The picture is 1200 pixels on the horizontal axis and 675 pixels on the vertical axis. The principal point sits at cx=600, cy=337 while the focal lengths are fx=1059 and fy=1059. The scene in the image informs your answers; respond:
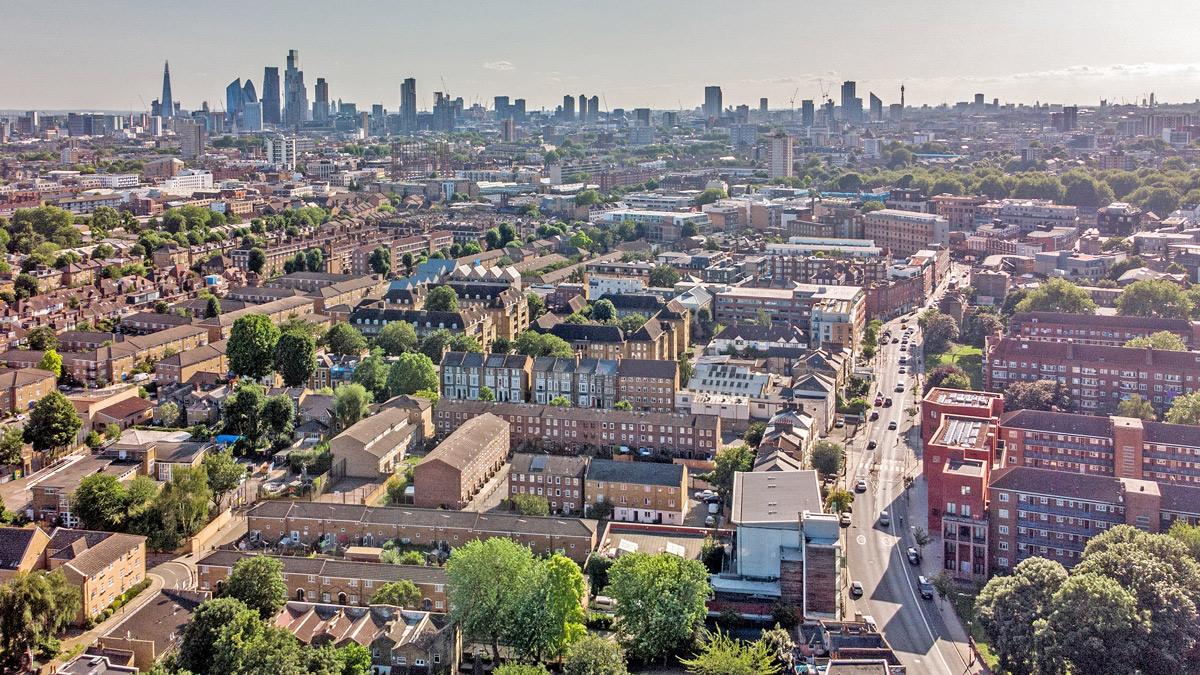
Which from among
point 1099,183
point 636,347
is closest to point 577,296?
point 636,347

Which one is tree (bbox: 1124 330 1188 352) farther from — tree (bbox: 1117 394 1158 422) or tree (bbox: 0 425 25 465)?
tree (bbox: 0 425 25 465)

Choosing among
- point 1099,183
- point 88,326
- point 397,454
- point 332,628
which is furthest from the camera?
point 1099,183

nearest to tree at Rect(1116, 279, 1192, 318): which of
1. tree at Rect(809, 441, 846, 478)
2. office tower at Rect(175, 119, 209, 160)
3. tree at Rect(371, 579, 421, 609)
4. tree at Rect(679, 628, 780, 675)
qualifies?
tree at Rect(809, 441, 846, 478)

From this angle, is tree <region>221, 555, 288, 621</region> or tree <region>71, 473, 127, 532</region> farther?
tree <region>71, 473, 127, 532</region>

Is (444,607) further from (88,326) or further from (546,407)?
(88,326)

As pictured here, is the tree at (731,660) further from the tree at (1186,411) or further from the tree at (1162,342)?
the tree at (1162,342)

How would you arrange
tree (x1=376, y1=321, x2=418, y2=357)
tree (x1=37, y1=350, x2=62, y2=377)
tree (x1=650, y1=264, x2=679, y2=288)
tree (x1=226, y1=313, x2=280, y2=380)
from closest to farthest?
tree (x1=37, y1=350, x2=62, y2=377) < tree (x1=226, y1=313, x2=280, y2=380) < tree (x1=376, y1=321, x2=418, y2=357) < tree (x1=650, y1=264, x2=679, y2=288)
